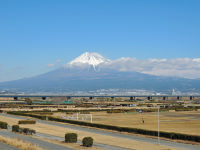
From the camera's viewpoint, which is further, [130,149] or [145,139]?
[145,139]

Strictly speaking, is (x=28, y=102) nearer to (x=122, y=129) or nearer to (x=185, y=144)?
(x=122, y=129)

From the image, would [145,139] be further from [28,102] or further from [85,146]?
[28,102]

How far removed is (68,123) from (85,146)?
1424 inches

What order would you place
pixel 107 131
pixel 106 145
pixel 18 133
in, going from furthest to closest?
1. pixel 107 131
2. pixel 18 133
3. pixel 106 145

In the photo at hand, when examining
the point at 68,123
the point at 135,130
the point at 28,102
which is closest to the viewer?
the point at 135,130

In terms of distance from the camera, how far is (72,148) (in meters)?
38.1

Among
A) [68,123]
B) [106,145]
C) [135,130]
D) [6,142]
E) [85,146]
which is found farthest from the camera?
[68,123]

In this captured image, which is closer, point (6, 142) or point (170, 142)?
point (6, 142)

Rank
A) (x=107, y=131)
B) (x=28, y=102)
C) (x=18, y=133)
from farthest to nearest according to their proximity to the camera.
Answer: (x=28, y=102)
(x=107, y=131)
(x=18, y=133)

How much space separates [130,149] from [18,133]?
19640 mm

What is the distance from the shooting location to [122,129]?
58.8 meters

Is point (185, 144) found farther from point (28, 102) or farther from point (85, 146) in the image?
point (28, 102)

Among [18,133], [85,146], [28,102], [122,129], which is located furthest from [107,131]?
[28,102]

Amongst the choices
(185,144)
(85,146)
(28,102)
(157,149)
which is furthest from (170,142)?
(28,102)
